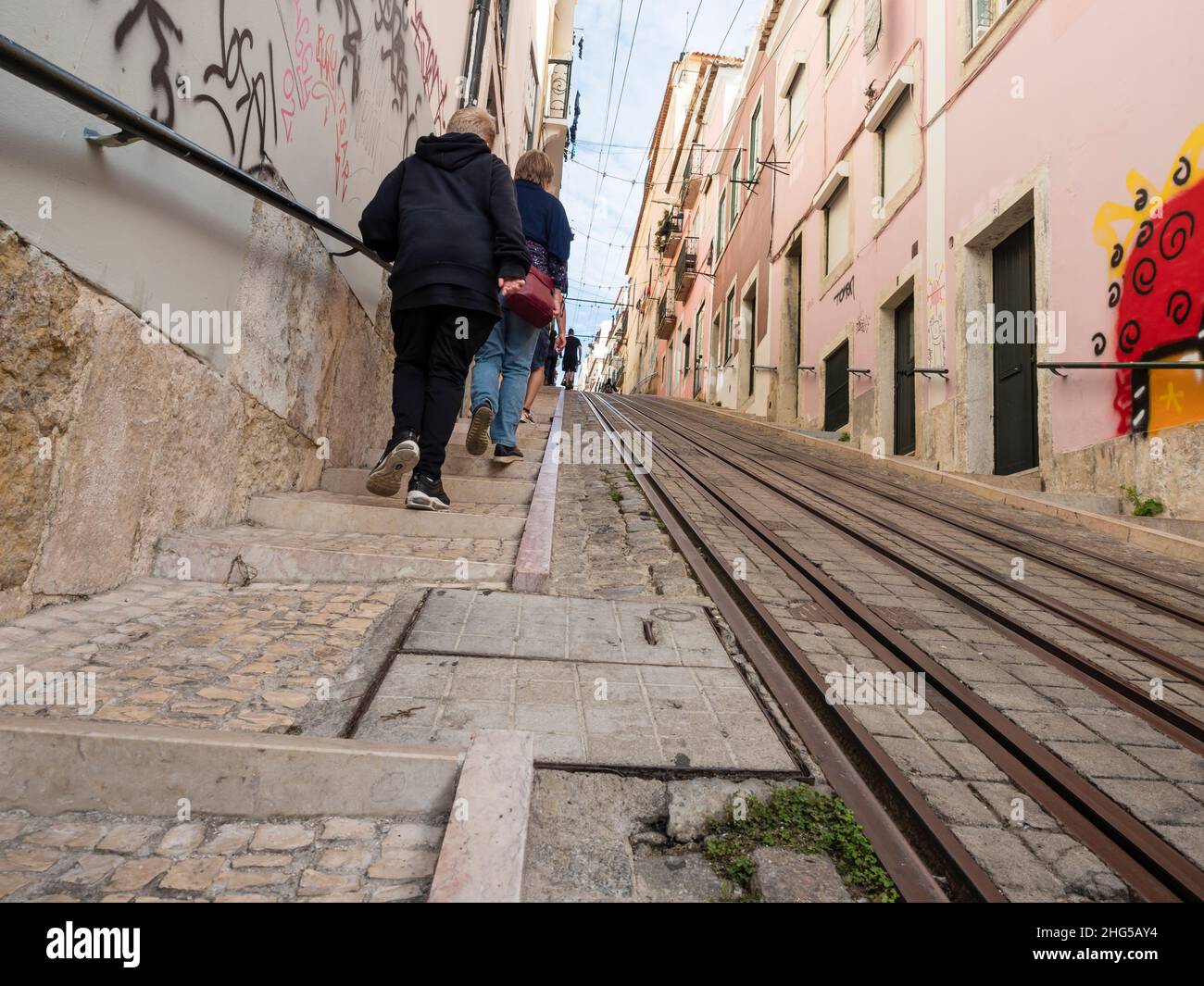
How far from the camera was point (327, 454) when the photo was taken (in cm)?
477

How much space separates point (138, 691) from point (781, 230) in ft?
64.3

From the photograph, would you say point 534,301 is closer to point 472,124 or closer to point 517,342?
point 517,342

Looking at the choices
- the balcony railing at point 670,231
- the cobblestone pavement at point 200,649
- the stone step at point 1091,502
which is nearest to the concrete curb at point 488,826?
the cobblestone pavement at point 200,649

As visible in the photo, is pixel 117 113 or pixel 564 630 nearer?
pixel 117 113

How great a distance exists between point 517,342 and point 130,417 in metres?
2.74

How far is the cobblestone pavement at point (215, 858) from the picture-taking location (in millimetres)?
1334

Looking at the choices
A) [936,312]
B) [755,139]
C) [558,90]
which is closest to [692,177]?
[558,90]

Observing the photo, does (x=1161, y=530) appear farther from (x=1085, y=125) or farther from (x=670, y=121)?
(x=670, y=121)

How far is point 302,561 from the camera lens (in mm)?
3213

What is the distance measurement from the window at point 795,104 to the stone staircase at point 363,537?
16.7m

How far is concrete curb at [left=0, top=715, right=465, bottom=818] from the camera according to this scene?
5.09 ft

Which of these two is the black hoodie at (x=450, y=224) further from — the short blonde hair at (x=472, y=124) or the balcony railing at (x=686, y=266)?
the balcony railing at (x=686, y=266)
